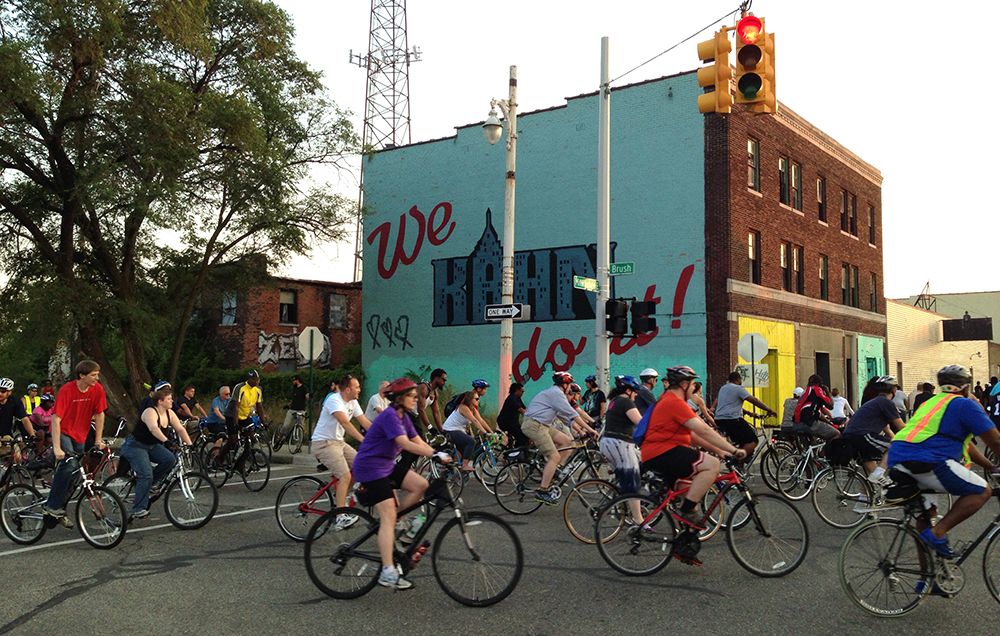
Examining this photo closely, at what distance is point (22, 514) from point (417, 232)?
2366cm

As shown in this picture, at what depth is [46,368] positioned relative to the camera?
45.5 metres

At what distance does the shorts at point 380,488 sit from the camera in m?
6.45

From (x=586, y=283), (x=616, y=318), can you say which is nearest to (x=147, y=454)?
(x=616, y=318)

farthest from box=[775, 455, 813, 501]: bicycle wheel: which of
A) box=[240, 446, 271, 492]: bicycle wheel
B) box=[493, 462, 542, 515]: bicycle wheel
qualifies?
box=[240, 446, 271, 492]: bicycle wheel

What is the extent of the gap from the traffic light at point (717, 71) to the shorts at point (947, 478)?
208 inches

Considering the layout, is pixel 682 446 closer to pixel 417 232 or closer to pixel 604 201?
pixel 604 201

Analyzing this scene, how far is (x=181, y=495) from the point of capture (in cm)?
959

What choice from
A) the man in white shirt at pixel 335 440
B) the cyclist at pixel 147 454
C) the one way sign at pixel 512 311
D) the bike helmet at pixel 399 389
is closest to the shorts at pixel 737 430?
the one way sign at pixel 512 311

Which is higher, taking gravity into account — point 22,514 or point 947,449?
point 947,449

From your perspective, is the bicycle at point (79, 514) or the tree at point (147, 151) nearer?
the bicycle at point (79, 514)

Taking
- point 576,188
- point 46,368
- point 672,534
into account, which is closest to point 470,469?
point 672,534

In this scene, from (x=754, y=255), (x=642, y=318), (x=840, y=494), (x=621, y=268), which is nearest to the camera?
(x=840, y=494)

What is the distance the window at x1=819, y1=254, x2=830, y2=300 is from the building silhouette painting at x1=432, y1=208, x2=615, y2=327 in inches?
363

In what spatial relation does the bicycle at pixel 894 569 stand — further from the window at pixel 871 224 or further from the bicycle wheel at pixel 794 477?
the window at pixel 871 224
